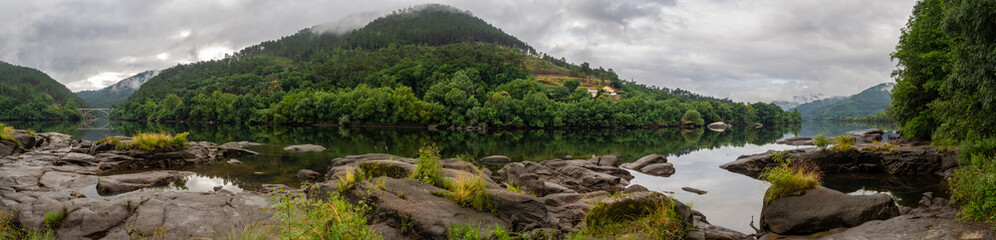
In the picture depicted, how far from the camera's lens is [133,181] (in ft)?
69.0

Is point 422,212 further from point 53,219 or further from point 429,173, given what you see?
point 53,219

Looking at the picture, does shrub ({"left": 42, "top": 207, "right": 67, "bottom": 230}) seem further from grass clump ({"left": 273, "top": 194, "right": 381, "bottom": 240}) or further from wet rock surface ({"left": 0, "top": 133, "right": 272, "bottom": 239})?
grass clump ({"left": 273, "top": 194, "right": 381, "bottom": 240})

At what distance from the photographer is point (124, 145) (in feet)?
101

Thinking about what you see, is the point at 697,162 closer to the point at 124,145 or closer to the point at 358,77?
the point at 124,145

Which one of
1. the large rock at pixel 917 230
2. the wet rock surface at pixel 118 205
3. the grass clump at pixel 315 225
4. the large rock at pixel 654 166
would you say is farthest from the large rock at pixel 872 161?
the wet rock surface at pixel 118 205

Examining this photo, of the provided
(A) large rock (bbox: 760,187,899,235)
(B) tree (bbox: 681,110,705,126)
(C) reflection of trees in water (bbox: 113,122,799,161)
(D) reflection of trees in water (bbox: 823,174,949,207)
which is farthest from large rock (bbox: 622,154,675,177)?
(B) tree (bbox: 681,110,705,126)

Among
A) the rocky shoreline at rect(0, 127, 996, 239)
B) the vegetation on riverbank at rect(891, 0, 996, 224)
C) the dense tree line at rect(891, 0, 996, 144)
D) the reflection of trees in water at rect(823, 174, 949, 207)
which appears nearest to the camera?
the rocky shoreline at rect(0, 127, 996, 239)

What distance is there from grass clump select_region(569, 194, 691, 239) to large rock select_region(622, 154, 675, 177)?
17.9 meters

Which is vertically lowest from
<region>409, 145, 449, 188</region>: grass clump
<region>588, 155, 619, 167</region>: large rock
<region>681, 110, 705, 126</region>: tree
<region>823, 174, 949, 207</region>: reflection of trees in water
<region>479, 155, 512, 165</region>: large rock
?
<region>681, 110, 705, 126</region>: tree

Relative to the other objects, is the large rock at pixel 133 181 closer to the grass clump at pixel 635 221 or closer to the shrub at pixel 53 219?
the shrub at pixel 53 219

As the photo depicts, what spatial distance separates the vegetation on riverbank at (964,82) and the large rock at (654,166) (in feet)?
44.8

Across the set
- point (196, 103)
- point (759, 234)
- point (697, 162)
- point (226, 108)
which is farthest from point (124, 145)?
point (196, 103)

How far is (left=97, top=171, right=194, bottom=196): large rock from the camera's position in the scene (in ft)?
61.8

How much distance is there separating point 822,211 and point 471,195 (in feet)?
33.5
